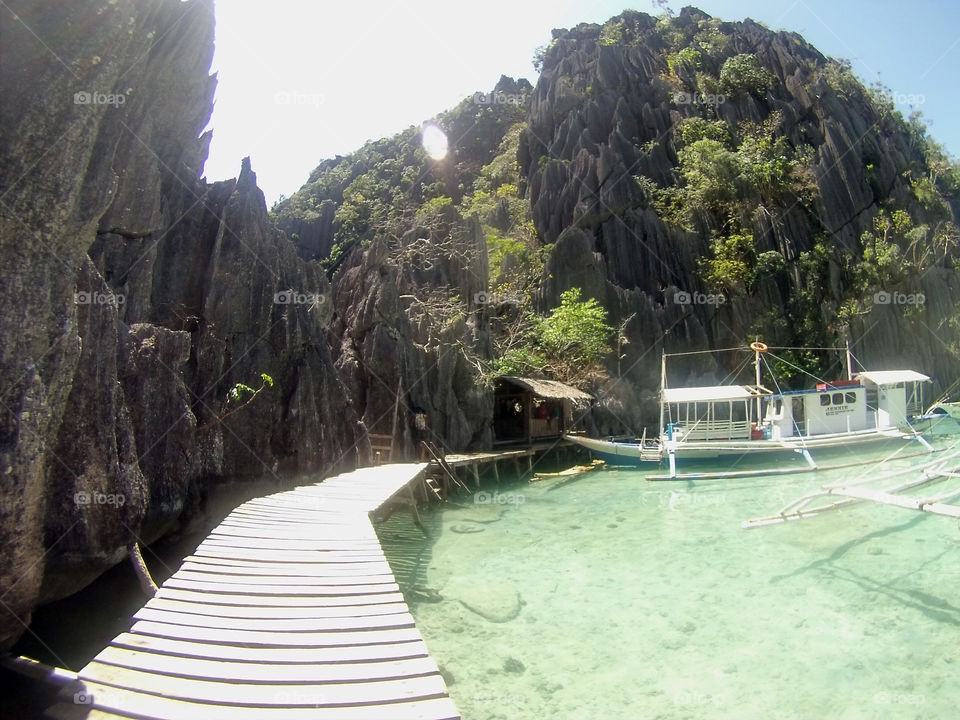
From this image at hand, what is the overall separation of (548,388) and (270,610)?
17.9m

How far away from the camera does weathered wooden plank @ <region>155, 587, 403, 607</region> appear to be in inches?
208

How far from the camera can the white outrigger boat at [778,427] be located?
2155 centimetres

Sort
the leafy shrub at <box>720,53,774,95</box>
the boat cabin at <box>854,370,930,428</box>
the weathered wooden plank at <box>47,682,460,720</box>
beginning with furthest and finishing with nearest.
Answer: the leafy shrub at <box>720,53,774,95</box> → the boat cabin at <box>854,370,930,428</box> → the weathered wooden plank at <box>47,682,460,720</box>

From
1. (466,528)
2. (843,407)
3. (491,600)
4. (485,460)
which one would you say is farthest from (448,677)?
(843,407)

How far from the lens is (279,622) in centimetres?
495

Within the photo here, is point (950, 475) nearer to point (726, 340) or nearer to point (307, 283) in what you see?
point (307, 283)

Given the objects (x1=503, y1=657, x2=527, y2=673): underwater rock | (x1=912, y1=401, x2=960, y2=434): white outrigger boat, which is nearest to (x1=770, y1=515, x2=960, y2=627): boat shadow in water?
(x1=503, y1=657, x2=527, y2=673): underwater rock

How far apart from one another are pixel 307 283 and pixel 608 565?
8515 mm

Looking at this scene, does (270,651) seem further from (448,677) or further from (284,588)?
(448,677)

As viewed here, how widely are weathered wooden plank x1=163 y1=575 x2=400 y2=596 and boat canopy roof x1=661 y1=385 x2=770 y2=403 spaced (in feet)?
58.3

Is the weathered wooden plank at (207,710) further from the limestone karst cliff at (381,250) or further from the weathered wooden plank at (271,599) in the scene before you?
the limestone karst cliff at (381,250)

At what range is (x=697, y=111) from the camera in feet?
134

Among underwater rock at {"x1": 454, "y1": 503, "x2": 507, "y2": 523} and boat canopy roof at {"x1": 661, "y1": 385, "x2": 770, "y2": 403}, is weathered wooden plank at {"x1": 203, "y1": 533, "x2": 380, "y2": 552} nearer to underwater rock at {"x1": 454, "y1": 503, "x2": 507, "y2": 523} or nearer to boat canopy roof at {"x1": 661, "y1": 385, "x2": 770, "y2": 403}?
underwater rock at {"x1": 454, "y1": 503, "x2": 507, "y2": 523}

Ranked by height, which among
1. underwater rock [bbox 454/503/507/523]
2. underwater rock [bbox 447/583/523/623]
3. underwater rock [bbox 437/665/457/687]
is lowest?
underwater rock [bbox 437/665/457/687]
